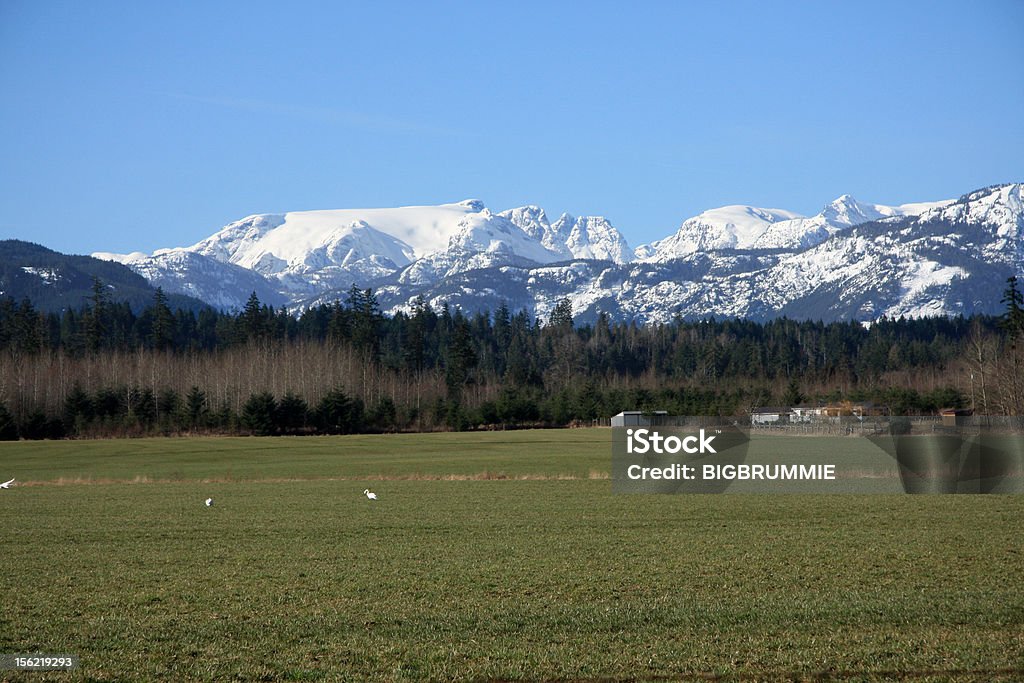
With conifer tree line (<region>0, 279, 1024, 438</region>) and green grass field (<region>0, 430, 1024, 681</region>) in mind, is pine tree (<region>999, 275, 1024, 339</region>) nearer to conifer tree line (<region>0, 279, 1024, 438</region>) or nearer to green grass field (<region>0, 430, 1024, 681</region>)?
conifer tree line (<region>0, 279, 1024, 438</region>)

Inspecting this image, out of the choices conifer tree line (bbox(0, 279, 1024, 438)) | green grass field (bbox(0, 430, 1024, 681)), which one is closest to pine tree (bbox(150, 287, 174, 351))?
conifer tree line (bbox(0, 279, 1024, 438))

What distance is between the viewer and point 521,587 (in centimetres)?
2097

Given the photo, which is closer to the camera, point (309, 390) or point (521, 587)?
point (521, 587)

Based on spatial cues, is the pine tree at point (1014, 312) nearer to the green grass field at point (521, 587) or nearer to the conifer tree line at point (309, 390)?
the conifer tree line at point (309, 390)

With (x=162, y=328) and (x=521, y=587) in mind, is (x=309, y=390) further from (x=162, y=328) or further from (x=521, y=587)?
(x=521, y=587)

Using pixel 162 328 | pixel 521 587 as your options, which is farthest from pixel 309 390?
pixel 521 587

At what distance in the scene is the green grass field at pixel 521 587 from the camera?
15.1m

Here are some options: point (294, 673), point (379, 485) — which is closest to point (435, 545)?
point (294, 673)

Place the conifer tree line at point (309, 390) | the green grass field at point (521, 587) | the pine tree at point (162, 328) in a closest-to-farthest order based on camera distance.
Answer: the green grass field at point (521, 587) < the conifer tree line at point (309, 390) < the pine tree at point (162, 328)

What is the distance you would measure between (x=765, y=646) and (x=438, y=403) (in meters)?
123

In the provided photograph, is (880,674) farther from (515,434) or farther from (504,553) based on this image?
(515,434)

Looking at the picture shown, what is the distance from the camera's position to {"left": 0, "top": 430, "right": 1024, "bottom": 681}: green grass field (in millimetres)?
15070

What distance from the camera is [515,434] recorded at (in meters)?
124

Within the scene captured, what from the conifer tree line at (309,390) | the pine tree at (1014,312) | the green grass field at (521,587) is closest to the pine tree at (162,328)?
the conifer tree line at (309,390)
